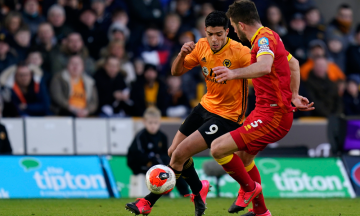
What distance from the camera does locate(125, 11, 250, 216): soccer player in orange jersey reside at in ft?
23.0

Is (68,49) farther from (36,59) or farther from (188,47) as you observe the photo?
(188,47)

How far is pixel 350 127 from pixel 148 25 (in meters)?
5.42

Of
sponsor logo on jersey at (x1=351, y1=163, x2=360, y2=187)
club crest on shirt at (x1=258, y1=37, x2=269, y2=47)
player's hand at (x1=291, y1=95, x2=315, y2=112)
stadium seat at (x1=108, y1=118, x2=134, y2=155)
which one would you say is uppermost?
club crest on shirt at (x1=258, y1=37, x2=269, y2=47)

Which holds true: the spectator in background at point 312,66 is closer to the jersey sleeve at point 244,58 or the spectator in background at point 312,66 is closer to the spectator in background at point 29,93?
the spectator in background at point 29,93

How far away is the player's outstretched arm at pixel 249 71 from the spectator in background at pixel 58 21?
8032 mm

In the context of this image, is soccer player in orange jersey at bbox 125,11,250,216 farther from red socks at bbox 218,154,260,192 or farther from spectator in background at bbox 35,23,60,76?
spectator in background at bbox 35,23,60,76

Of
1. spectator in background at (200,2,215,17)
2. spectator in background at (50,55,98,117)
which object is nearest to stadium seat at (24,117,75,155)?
spectator in background at (50,55,98,117)

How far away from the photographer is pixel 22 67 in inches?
471

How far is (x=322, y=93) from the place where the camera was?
46.0 feet

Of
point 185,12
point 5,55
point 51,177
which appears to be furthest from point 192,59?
point 185,12

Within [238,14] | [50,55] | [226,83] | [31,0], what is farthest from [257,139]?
[31,0]

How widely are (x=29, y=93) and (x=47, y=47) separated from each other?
131 centimetres

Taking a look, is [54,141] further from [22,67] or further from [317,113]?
[317,113]

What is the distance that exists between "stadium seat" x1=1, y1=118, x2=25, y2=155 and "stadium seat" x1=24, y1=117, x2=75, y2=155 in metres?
0.09
